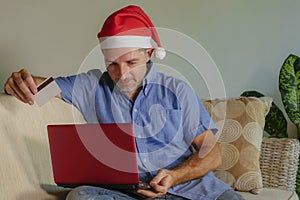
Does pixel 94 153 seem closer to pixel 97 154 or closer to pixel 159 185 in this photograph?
pixel 97 154

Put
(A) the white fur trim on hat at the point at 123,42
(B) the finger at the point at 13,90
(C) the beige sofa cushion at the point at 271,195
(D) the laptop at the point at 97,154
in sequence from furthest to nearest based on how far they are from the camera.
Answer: (C) the beige sofa cushion at the point at 271,195 < (A) the white fur trim on hat at the point at 123,42 < (B) the finger at the point at 13,90 < (D) the laptop at the point at 97,154

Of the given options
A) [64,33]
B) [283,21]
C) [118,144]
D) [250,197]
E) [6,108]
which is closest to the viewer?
[118,144]

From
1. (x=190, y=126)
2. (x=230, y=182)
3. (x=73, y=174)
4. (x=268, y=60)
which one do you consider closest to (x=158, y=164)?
(x=190, y=126)

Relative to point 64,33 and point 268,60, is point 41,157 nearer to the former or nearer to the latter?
point 64,33

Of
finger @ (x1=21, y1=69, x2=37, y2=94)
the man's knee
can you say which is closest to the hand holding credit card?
finger @ (x1=21, y1=69, x2=37, y2=94)

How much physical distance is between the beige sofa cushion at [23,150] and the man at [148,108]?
0.10 m

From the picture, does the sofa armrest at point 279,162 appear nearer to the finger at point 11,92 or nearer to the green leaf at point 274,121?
the green leaf at point 274,121

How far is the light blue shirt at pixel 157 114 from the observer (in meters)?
1.59

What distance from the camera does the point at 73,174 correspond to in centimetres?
145

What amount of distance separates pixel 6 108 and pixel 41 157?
0.20 meters

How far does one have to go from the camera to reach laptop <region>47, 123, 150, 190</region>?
1.36 metres

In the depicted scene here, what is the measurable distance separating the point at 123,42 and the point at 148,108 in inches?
8.9

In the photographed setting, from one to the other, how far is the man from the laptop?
18 centimetres

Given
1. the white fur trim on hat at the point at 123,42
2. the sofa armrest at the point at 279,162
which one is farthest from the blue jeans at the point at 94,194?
the sofa armrest at the point at 279,162
